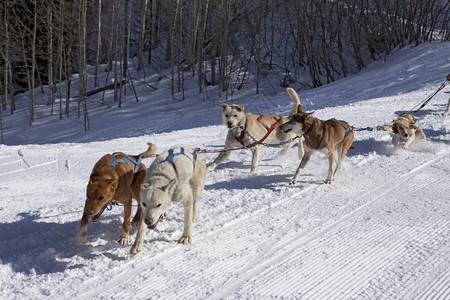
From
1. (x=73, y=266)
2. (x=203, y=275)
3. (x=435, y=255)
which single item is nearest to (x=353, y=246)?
(x=435, y=255)

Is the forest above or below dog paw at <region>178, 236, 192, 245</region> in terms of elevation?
above

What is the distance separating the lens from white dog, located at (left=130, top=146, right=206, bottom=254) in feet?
11.7

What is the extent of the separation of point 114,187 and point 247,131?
139 inches

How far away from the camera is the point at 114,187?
382 centimetres

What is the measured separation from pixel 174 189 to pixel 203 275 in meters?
0.78

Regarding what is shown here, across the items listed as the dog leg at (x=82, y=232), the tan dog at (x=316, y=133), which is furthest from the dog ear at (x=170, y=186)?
the tan dog at (x=316, y=133)

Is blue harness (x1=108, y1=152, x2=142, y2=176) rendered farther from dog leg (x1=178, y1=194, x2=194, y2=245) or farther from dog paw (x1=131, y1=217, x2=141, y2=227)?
dog leg (x1=178, y1=194, x2=194, y2=245)

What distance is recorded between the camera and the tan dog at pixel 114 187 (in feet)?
12.2

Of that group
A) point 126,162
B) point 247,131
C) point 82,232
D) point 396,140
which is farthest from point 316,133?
point 82,232

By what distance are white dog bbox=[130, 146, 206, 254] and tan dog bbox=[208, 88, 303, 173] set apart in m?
2.51

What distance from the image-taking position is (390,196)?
5.50m

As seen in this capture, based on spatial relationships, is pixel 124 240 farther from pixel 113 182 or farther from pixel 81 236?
pixel 113 182

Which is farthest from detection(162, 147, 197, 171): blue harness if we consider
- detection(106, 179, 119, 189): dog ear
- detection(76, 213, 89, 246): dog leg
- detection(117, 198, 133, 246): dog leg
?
detection(76, 213, 89, 246): dog leg

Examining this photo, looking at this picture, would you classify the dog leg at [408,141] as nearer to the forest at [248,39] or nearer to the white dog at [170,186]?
the white dog at [170,186]
